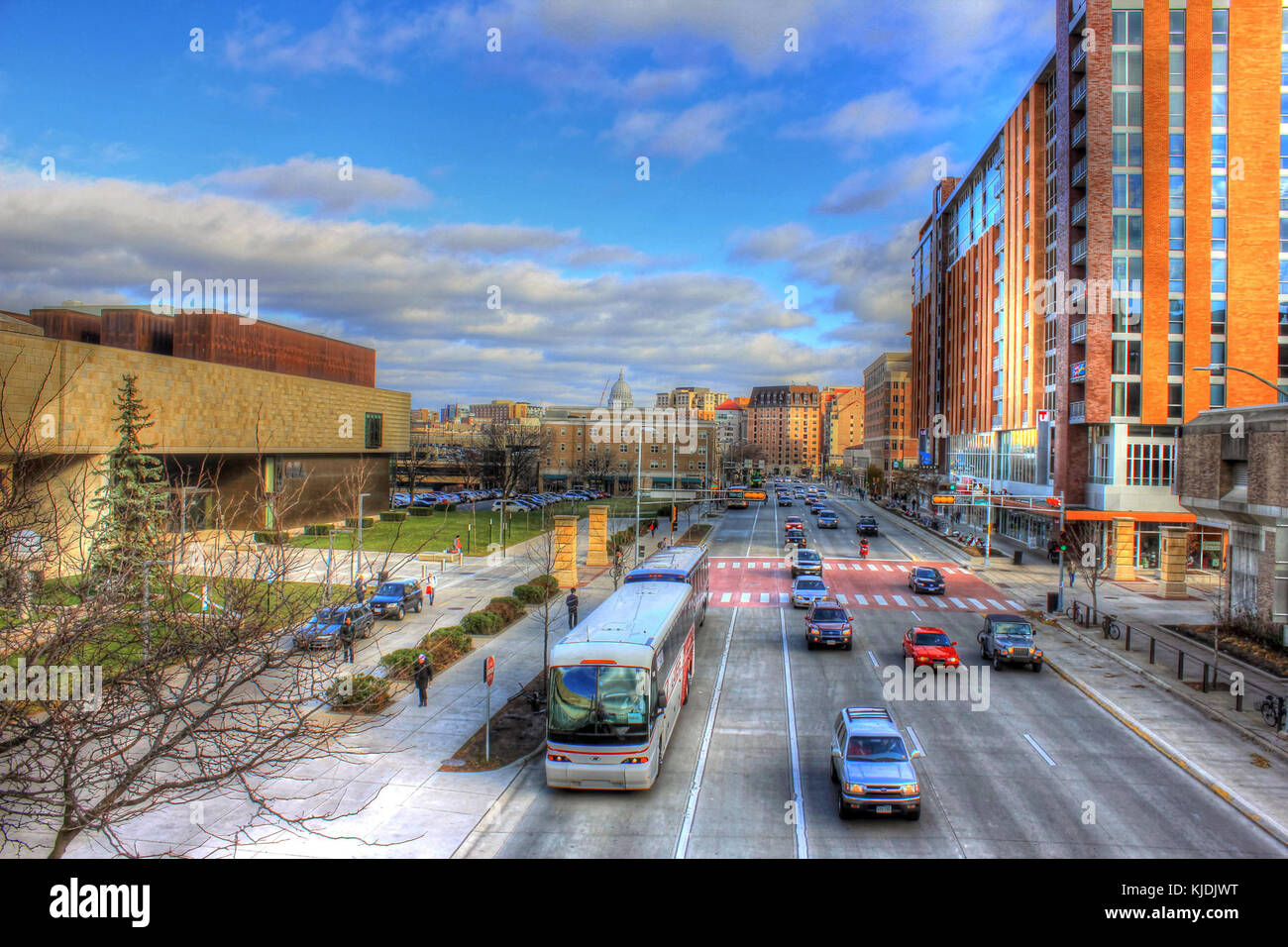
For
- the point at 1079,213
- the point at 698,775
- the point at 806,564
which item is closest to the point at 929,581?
the point at 806,564

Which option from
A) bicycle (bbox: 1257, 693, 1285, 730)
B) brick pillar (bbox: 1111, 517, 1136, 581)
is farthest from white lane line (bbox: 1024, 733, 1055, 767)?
brick pillar (bbox: 1111, 517, 1136, 581)

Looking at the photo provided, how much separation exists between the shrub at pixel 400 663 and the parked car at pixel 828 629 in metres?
12.8

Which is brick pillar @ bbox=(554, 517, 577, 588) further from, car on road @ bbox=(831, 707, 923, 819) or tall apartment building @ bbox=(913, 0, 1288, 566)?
tall apartment building @ bbox=(913, 0, 1288, 566)

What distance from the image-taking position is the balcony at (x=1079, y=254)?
50.0 m

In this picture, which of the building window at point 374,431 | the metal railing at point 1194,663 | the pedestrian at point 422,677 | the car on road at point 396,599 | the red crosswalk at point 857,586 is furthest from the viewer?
the building window at point 374,431

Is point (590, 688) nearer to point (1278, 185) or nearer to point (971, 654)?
point (971, 654)

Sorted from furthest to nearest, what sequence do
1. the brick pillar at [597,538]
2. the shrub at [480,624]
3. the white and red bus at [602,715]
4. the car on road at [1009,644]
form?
the brick pillar at [597,538] < the shrub at [480,624] < the car on road at [1009,644] < the white and red bus at [602,715]

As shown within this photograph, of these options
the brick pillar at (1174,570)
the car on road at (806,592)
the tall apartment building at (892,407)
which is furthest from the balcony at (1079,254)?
the tall apartment building at (892,407)

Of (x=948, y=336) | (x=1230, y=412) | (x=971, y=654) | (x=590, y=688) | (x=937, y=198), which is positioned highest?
(x=937, y=198)

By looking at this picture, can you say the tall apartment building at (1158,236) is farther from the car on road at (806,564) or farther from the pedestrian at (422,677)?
the pedestrian at (422,677)

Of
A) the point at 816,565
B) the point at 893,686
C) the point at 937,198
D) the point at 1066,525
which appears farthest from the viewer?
the point at 937,198

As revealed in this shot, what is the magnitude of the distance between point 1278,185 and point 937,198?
1989 inches

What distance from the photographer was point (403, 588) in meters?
30.0

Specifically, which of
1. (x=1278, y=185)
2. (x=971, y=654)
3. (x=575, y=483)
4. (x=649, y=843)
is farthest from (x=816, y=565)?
(x=575, y=483)
